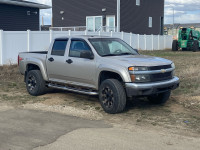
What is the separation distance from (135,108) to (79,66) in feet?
5.80

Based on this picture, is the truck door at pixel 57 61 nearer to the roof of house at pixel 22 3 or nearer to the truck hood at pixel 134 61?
the truck hood at pixel 134 61

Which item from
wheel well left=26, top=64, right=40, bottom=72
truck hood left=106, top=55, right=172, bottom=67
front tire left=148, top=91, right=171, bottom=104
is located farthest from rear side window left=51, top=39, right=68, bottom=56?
front tire left=148, top=91, right=171, bottom=104

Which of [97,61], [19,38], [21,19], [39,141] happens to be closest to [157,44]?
[21,19]

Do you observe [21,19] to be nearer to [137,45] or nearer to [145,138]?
[137,45]

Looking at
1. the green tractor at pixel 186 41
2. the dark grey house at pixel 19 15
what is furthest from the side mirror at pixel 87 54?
the green tractor at pixel 186 41

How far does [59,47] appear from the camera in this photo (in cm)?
868

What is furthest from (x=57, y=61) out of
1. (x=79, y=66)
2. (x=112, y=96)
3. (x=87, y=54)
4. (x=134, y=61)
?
(x=134, y=61)

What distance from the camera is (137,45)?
3014 centimetres

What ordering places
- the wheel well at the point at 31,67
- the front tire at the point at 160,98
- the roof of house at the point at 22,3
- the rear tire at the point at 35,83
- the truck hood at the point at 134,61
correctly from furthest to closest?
the roof of house at the point at 22,3
the wheel well at the point at 31,67
the rear tire at the point at 35,83
the front tire at the point at 160,98
the truck hood at the point at 134,61

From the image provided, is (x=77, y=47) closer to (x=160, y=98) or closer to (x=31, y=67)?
(x=31, y=67)

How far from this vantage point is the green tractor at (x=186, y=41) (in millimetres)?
32812

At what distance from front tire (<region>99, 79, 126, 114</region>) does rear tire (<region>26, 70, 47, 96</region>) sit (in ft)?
8.10

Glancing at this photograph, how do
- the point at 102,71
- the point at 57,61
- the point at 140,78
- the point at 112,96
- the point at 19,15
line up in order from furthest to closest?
the point at 19,15, the point at 57,61, the point at 102,71, the point at 112,96, the point at 140,78

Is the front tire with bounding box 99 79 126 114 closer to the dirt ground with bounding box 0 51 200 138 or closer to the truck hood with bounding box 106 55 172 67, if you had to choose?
the dirt ground with bounding box 0 51 200 138
